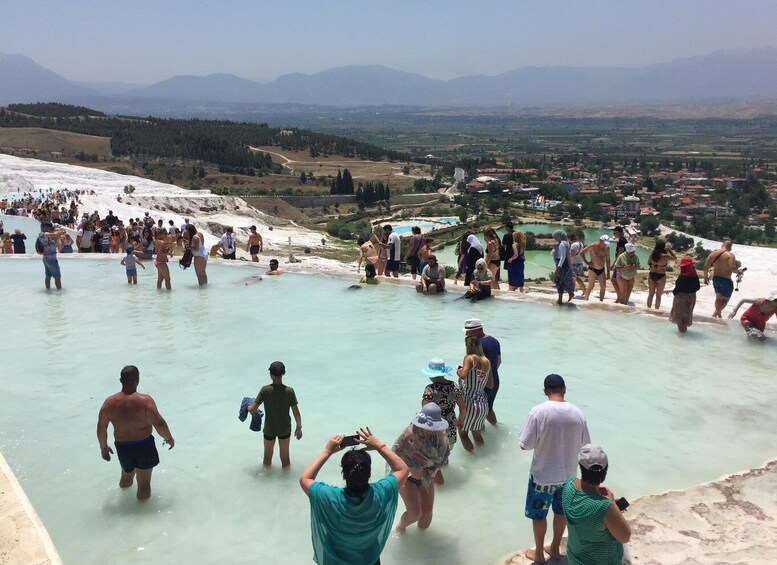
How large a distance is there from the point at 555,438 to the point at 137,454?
3.32 metres

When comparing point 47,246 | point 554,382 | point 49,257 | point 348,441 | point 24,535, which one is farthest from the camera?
point 49,257

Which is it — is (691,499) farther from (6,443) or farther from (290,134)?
(290,134)

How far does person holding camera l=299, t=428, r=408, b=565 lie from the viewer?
135 inches

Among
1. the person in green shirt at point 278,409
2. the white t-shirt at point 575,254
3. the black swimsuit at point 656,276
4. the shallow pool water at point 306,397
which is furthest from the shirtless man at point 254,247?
the person in green shirt at point 278,409

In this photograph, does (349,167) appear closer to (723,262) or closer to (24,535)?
(723,262)

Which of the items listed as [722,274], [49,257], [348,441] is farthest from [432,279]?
[348,441]

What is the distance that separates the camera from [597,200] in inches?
3777

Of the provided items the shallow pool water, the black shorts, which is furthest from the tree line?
the black shorts

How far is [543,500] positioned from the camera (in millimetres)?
4793

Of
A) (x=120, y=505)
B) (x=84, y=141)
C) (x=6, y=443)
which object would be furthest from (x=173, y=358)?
(x=84, y=141)

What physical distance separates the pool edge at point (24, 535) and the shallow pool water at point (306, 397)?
0.63m

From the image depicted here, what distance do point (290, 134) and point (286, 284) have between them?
135m

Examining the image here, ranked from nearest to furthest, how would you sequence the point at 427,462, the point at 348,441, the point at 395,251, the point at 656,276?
the point at 348,441 → the point at 427,462 → the point at 656,276 → the point at 395,251

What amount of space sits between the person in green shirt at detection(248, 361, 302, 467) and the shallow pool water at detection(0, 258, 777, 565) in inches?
11.0
